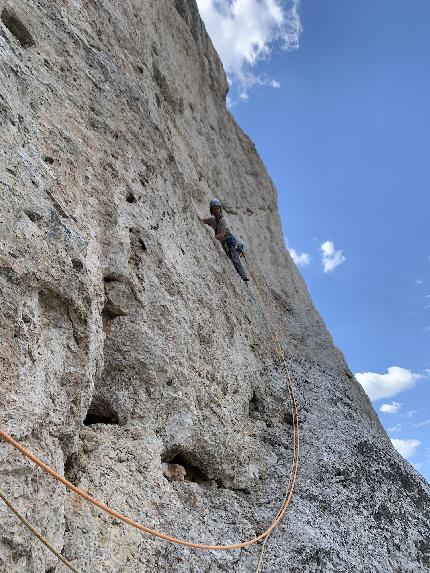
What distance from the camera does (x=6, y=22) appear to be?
223 inches

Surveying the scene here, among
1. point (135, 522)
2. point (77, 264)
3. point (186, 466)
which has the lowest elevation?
point (135, 522)

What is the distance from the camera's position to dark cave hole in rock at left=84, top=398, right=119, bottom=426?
16.6 feet

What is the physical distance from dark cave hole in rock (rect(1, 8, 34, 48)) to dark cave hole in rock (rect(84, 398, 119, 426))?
4472 millimetres

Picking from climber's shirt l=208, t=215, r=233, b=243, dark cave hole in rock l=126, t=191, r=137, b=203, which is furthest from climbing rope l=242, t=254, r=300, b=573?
dark cave hole in rock l=126, t=191, r=137, b=203

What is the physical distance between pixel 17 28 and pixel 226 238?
19.4ft

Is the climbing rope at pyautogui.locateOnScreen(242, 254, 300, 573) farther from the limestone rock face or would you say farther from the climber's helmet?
the climber's helmet

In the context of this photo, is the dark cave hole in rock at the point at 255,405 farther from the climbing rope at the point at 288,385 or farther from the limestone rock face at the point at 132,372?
the climbing rope at the point at 288,385

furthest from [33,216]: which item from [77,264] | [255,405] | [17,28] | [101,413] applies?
[255,405]

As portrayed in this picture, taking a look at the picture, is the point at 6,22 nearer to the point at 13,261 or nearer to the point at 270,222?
the point at 13,261

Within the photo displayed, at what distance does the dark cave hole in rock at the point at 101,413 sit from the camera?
5066mm

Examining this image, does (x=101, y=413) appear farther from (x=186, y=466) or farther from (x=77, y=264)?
(x=77, y=264)

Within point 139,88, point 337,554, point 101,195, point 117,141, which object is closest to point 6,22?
point 117,141

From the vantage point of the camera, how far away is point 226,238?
34.6 feet

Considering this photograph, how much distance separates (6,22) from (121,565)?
6.08 metres
